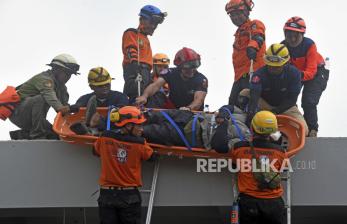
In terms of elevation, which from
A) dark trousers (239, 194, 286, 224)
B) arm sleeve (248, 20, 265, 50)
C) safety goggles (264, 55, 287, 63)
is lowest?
dark trousers (239, 194, 286, 224)

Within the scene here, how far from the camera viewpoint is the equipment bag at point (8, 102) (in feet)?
21.9

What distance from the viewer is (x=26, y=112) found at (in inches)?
260

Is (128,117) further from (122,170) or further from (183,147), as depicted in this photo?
(183,147)

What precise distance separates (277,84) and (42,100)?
2.66 meters

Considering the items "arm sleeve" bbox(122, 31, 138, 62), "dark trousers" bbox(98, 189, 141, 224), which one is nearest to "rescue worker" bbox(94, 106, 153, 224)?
"dark trousers" bbox(98, 189, 141, 224)

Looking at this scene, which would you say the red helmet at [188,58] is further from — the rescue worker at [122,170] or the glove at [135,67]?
the rescue worker at [122,170]

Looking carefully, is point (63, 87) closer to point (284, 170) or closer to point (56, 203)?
point (56, 203)

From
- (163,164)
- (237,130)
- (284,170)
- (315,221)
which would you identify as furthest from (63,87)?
(315,221)

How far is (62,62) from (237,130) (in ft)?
8.04

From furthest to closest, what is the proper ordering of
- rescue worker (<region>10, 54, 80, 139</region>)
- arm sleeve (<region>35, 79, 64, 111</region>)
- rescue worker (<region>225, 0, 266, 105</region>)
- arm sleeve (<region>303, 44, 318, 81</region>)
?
1. rescue worker (<region>225, 0, 266, 105</region>)
2. arm sleeve (<region>303, 44, 318, 81</region>)
3. rescue worker (<region>10, 54, 80, 139</region>)
4. arm sleeve (<region>35, 79, 64, 111</region>)

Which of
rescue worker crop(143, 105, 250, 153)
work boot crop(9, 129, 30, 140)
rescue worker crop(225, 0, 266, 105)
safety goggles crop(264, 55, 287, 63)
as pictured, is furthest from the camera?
rescue worker crop(225, 0, 266, 105)

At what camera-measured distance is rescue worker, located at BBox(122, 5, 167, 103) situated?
279 inches

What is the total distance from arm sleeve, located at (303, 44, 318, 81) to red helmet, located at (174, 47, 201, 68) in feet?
4.45

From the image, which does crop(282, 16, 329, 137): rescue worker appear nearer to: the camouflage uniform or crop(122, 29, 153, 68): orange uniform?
crop(122, 29, 153, 68): orange uniform
